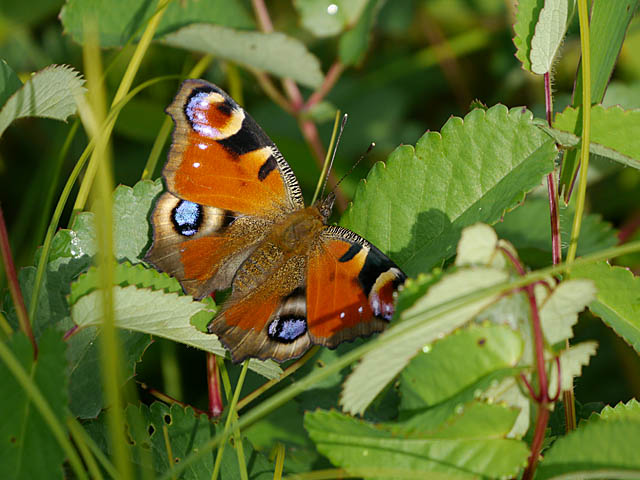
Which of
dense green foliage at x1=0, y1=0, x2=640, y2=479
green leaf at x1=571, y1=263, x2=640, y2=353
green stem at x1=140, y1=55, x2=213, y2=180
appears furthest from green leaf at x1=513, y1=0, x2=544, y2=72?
green stem at x1=140, y1=55, x2=213, y2=180

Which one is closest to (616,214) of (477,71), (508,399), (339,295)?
(477,71)

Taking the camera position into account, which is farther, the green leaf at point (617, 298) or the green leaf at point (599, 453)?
the green leaf at point (617, 298)

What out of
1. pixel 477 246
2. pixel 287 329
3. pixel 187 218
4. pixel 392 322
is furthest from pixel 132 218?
pixel 477 246

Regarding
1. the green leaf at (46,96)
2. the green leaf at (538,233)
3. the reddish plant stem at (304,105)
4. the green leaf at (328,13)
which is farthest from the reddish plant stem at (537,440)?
the green leaf at (328,13)

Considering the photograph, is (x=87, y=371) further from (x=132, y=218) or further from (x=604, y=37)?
(x=604, y=37)

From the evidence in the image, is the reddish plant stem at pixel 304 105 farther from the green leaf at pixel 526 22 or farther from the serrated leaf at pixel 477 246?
the serrated leaf at pixel 477 246

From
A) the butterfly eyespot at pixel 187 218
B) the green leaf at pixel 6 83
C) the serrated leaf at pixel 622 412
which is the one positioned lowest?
the serrated leaf at pixel 622 412
